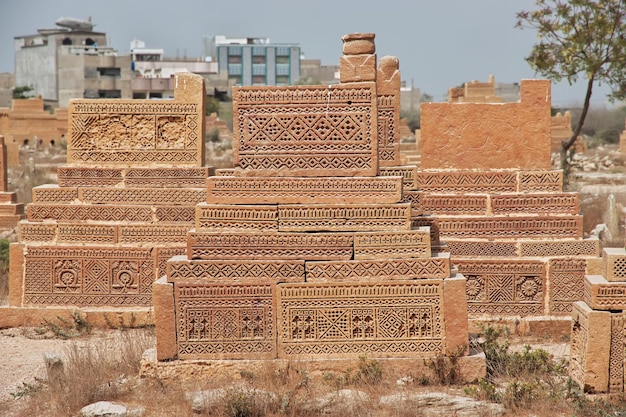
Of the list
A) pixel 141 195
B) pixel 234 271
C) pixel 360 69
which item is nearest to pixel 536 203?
pixel 360 69

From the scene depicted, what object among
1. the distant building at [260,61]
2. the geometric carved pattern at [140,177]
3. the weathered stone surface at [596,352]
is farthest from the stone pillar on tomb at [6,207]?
the distant building at [260,61]

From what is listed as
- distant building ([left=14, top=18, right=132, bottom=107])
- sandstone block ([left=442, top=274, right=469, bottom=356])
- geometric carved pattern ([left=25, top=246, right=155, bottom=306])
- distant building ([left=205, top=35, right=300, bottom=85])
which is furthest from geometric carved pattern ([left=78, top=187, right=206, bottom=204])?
distant building ([left=205, top=35, right=300, bottom=85])

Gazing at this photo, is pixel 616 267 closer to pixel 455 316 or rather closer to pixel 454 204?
pixel 455 316

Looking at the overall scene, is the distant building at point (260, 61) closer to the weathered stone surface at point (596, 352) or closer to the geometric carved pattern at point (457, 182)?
the geometric carved pattern at point (457, 182)

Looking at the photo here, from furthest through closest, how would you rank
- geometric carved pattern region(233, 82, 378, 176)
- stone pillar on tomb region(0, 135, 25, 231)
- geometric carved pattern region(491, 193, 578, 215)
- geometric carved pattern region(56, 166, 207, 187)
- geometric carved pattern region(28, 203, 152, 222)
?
stone pillar on tomb region(0, 135, 25, 231) < geometric carved pattern region(56, 166, 207, 187) < geometric carved pattern region(28, 203, 152, 222) < geometric carved pattern region(491, 193, 578, 215) < geometric carved pattern region(233, 82, 378, 176)

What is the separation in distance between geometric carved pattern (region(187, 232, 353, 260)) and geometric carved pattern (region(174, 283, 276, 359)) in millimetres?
235

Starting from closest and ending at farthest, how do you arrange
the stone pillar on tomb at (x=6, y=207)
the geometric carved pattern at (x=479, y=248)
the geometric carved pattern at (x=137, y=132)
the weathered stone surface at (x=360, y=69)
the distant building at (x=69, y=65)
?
the weathered stone surface at (x=360, y=69) → the geometric carved pattern at (x=479, y=248) → the geometric carved pattern at (x=137, y=132) → the stone pillar on tomb at (x=6, y=207) → the distant building at (x=69, y=65)

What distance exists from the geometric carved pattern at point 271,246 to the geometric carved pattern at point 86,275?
3111 mm

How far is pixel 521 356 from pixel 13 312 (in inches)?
216

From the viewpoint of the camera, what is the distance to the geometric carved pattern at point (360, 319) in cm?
680

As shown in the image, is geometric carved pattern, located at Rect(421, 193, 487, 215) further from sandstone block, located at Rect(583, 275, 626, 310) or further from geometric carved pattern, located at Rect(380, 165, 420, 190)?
sandstone block, located at Rect(583, 275, 626, 310)

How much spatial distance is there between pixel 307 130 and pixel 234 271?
1219 millimetres

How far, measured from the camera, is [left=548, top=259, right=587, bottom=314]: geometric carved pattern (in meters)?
9.16

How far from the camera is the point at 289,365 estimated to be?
264 inches
